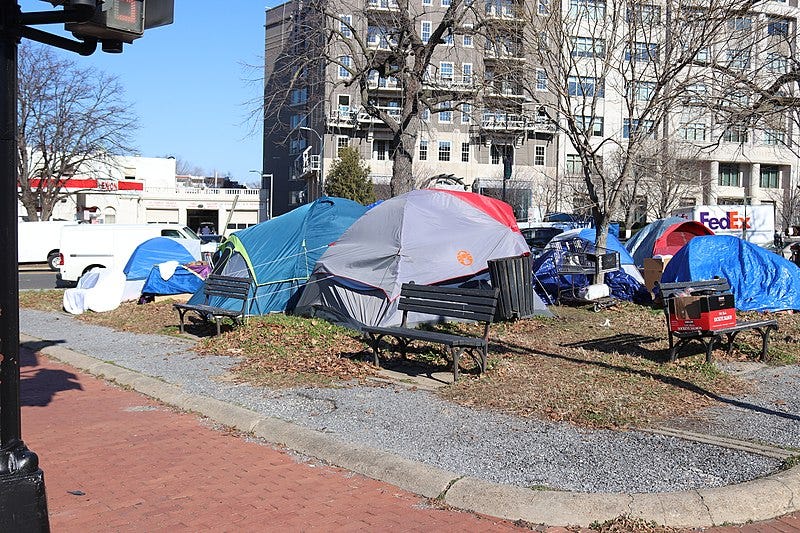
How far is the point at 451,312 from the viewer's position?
31.6 feet

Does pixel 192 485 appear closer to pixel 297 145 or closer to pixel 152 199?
pixel 297 145

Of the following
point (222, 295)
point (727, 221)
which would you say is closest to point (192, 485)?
point (222, 295)

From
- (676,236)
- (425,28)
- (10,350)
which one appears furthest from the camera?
(425,28)

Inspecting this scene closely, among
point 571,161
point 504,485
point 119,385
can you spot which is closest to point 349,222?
point 119,385

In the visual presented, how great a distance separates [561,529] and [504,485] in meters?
0.57

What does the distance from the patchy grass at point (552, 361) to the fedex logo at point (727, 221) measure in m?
22.4

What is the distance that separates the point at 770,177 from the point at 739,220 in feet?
98.1

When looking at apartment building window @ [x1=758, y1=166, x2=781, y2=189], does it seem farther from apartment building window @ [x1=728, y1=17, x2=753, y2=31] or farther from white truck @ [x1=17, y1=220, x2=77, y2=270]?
white truck @ [x1=17, y1=220, x2=77, y2=270]

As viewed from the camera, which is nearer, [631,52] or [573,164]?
[631,52]

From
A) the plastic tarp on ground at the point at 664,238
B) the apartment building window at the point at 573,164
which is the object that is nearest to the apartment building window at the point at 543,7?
the plastic tarp on ground at the point at 664,238

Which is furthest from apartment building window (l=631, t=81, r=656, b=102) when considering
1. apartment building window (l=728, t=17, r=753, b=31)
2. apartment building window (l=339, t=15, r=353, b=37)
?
apartment building window (l=339, t=15, r=353, b=37)

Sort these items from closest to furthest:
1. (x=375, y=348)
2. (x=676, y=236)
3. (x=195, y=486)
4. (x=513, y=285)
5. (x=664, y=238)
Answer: (x=195, y=486), (x=375, y=348), (x=513, y=285), (x=664, y=238), (x=676, y=236)

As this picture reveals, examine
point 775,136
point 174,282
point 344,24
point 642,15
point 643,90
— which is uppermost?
point 344,24

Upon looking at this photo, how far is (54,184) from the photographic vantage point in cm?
4588
